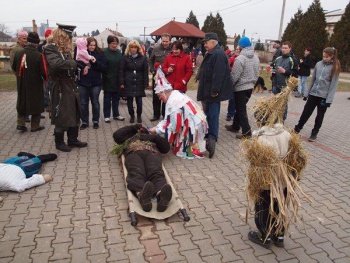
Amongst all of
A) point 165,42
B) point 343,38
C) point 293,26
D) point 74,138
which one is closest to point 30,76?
point 74,138

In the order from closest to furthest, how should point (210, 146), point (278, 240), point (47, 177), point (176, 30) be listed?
point (278, 240) → point (47, 177) → point (210, 146) → point (176, 30)

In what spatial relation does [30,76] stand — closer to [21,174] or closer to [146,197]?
[21,174]

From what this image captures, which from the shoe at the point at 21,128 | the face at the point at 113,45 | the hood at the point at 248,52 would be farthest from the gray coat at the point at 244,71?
the shoe at the point at 21,128

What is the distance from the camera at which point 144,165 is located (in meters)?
3.97

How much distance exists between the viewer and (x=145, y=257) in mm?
2760

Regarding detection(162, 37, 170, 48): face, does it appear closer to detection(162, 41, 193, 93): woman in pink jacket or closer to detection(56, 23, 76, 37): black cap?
detection(162, 41, 193, 93): woman in pink jacket

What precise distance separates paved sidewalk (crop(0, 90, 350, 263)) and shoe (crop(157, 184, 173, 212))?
16 cm

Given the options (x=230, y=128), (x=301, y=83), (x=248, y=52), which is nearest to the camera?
(x=248, y=52)

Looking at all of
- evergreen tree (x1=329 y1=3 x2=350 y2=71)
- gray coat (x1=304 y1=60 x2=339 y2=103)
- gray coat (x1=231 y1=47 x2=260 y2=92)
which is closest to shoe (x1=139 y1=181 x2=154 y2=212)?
gray coat (x1=231 y1=47 x2=260 y2=92)

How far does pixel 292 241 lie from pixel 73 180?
2.78 metres

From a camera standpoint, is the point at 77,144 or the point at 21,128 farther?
the point at 21,128

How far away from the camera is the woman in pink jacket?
6.59m

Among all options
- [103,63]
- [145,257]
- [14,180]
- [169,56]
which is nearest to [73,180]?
[14,180]

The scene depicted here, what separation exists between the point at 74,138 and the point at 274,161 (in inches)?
151
